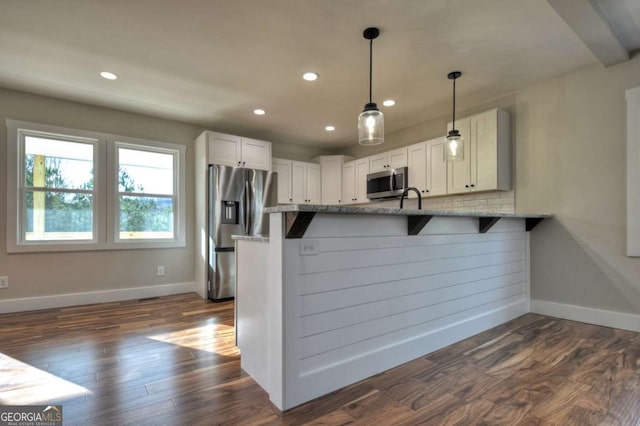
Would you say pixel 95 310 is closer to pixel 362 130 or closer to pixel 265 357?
pixel 265 357

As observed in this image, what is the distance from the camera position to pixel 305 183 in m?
5.64

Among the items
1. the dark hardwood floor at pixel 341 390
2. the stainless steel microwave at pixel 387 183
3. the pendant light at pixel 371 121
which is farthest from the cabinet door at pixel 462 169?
the pendant light at pixel 371 121

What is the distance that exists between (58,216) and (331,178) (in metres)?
4.06

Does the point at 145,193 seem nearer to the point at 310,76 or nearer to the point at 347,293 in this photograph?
the point at 310,76

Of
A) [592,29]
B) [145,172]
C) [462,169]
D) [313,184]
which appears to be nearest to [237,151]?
[145,172]

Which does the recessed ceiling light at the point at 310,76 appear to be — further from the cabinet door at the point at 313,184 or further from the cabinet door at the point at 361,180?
the cabinet door at the point at 313,184

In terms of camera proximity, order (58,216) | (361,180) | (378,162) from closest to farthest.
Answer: (58,216), (378,162), (361,180)

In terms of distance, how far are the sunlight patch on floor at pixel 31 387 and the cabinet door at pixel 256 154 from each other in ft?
10.6

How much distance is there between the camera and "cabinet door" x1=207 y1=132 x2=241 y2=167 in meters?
4.30

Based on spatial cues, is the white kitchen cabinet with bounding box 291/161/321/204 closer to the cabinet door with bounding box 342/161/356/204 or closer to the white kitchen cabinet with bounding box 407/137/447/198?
the cabinet door with bounding box 342/161/356/204

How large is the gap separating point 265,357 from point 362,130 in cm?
172

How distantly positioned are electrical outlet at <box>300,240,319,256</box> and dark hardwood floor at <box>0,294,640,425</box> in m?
0.81

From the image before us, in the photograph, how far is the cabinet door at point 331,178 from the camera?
5723 millimetres

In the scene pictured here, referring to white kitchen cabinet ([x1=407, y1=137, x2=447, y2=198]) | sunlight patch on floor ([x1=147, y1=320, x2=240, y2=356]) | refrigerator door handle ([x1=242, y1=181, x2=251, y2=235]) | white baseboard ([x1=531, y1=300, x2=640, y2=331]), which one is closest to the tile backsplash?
white kitchen cabinet ([x1=407, y1=137, x2=447, y2=198])
